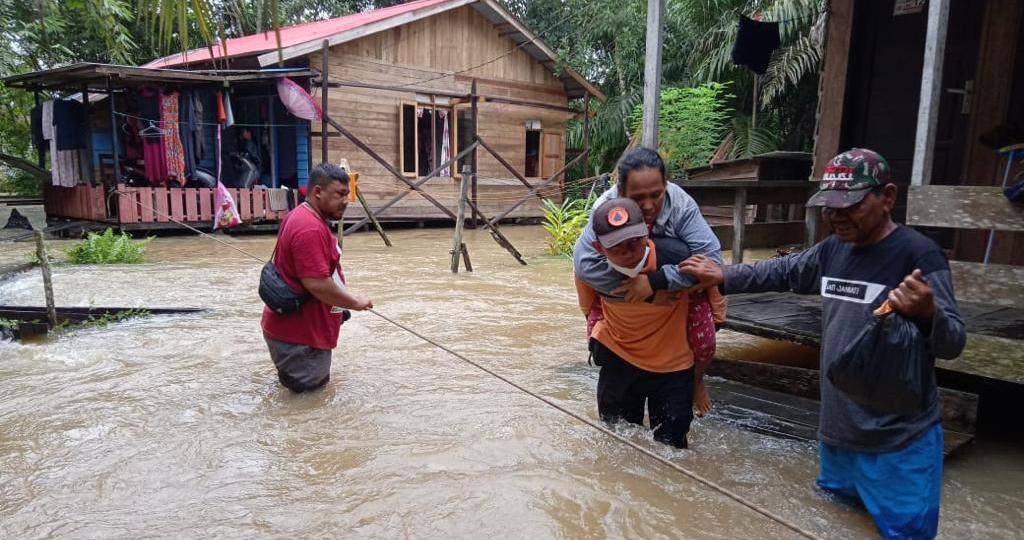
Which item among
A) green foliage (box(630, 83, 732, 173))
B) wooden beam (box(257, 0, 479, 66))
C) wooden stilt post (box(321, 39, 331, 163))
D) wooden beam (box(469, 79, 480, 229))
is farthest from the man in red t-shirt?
green foliage (box(630, 83, 732, 173))

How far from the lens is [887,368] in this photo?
2266 millimetres

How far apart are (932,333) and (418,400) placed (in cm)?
318

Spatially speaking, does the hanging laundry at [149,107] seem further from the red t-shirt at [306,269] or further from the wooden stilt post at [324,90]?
the red t-shirt at [306,269]

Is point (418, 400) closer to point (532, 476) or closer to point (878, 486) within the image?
point (532, 476)

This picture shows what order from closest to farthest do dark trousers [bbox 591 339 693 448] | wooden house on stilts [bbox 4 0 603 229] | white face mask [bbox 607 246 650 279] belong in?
white face mask [bbox 607 246 650 279] → dark trousers [bbox 591 339 693 448] → wooden house on stilts [bbox 4 0 603 229]

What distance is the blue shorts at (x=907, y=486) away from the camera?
2428 millimetres

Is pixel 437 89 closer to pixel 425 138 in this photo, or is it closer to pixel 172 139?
pixel 425 138

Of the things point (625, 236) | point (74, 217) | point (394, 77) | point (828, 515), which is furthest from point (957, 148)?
point (74, 217)

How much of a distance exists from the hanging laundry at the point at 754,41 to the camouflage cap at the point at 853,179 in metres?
9.22

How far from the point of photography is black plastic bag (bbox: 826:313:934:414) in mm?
2211

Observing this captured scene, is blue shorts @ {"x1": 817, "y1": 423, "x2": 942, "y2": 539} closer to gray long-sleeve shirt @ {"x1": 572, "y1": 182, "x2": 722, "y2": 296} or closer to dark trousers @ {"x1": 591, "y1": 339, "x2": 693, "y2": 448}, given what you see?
dark trousers @ {"x1": 591, "y1": 339, "x2": 693, "y2": 448}

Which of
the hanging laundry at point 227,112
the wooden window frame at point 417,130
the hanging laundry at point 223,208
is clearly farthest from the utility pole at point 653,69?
the hanging laundry at point 223,208

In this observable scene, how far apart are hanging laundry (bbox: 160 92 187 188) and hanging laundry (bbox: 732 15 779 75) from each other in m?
10.1

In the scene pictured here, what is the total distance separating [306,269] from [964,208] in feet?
12.3
